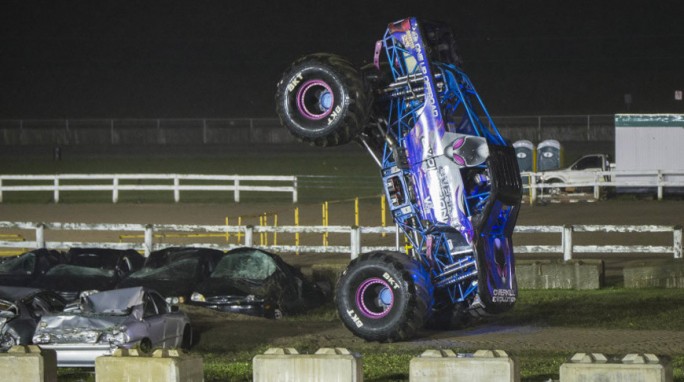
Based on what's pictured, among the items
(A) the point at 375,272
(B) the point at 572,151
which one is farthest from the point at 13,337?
(B) the point at 572,151

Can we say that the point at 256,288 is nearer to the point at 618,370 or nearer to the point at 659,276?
the point at 659,276

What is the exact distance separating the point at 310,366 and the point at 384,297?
7001mm

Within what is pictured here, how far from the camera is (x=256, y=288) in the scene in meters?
21.2

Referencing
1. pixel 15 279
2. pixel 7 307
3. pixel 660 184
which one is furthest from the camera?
pixel 660 184

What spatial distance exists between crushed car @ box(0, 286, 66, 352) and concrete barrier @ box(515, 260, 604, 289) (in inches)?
352

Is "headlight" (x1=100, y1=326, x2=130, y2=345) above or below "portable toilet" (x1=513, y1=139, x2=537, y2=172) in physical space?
below

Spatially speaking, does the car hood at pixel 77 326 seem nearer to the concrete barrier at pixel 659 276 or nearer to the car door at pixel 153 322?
the car door at pixel 153 322

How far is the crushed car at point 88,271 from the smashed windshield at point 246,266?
1.93 metres

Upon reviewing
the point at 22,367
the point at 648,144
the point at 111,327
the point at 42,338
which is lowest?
the point at 42,338

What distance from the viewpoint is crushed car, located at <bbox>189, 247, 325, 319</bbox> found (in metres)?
21.0

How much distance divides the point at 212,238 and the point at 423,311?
1703 centimetres

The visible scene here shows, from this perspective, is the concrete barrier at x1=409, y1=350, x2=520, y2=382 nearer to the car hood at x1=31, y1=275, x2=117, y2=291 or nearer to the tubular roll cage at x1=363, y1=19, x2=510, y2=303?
the tubular roll cage at x1=363, y1=19, x2=510, y2=303

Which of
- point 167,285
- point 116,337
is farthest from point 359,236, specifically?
point 116,337

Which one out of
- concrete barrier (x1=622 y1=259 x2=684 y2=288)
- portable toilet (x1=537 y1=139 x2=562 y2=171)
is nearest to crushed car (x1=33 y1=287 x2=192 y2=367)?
concrete barrier (x1=622 y1=259 x2=684 y2=288)
